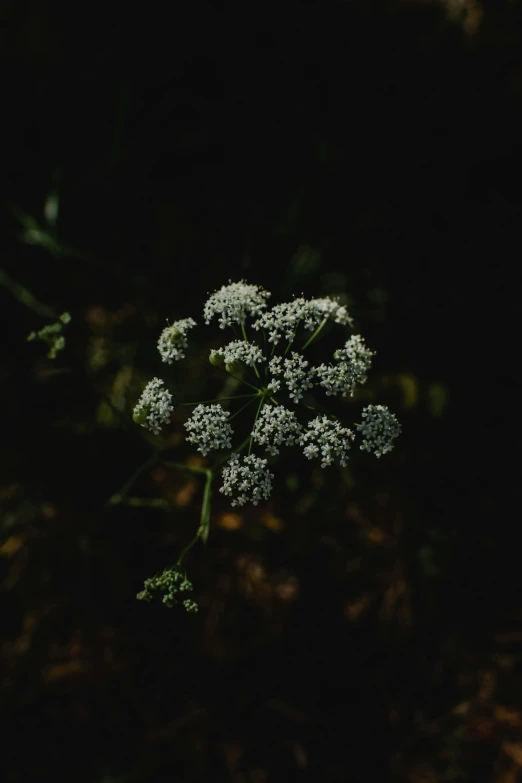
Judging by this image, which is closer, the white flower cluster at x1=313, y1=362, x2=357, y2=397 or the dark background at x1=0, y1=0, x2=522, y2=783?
the white flower cluster at x1=313, y1=362, x2=357, y2=397

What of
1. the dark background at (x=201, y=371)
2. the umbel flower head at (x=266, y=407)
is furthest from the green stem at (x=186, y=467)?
the dark background at (x=201, y=371)

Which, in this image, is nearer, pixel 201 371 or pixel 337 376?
pixel 337 376

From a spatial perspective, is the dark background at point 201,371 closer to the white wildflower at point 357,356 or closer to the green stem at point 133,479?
the green stem at point 133,479

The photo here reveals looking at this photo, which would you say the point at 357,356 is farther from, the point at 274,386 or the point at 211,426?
the point at 211,426

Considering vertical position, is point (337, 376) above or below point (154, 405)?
above

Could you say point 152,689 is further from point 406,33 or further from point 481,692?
point 406,33

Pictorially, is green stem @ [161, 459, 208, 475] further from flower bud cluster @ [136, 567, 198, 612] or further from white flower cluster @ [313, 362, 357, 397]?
white flower cluster @ [313, 362, 357, 397]

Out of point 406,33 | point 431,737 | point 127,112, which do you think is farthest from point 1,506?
point 406,33


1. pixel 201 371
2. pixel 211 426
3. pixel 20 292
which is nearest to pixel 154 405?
pixel 211 426

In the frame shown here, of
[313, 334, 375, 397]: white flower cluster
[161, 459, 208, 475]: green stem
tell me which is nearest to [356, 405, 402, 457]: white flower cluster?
[313, 334, 375, 397]: white flower cluster
